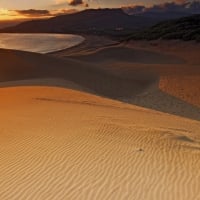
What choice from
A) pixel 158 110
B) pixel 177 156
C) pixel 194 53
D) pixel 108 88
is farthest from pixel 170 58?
pixel 177 156

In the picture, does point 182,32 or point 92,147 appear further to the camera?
point 182,32

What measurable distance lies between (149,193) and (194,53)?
122 feet

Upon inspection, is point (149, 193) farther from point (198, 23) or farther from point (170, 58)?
point (198, 23)

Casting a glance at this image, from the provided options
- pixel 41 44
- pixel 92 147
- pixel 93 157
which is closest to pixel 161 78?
pixel 92 147

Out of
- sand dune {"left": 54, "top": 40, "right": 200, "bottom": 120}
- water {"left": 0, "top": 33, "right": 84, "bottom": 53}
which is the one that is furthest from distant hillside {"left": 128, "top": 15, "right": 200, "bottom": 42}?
water {"left": 0, "top": 33, "right": 84, "bottom": 53}

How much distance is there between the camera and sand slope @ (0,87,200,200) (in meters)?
6.39

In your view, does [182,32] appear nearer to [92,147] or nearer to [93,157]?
[92,147]

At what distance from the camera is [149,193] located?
632 centimetres

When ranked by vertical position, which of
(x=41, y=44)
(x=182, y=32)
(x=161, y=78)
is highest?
(x=161, y=78)

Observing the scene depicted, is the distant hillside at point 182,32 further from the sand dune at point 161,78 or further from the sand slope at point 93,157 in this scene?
the sand slope at point 93,157

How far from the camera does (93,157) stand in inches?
314

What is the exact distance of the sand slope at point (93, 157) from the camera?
639 centimetres

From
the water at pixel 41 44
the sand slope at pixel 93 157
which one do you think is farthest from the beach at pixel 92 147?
the water at pixel 41 44

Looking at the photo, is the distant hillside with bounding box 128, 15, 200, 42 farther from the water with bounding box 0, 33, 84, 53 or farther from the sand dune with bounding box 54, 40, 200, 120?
the water with bounding box 0, 33, 84, 53
